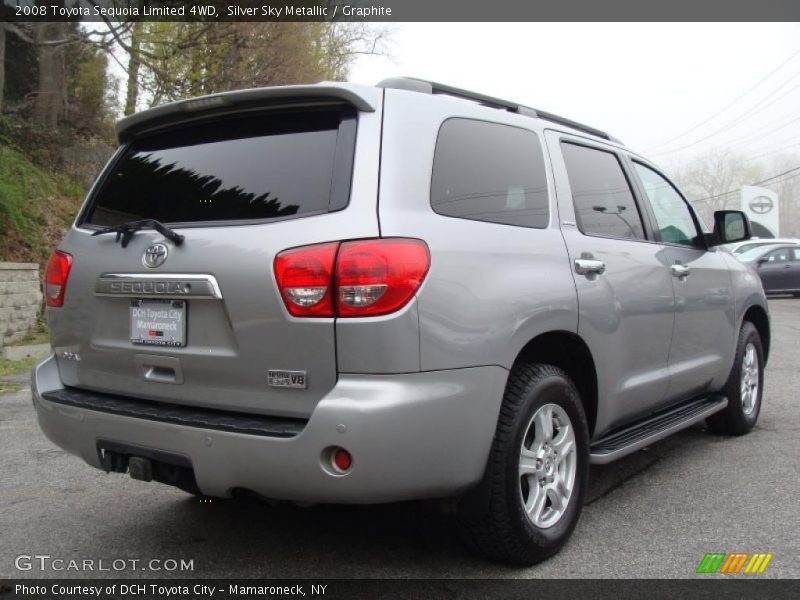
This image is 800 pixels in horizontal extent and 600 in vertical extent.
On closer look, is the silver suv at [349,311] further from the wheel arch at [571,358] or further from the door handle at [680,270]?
the door handle at [680,270]

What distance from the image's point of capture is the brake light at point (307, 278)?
2.58 m

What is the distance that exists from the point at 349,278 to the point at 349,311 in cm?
11

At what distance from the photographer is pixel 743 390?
17.2ft

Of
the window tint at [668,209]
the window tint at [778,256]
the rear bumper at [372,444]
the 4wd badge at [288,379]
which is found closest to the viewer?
the rear bumper at [372,444]

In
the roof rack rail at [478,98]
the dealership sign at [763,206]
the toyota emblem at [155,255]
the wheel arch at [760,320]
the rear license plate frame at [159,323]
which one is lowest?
the wheel arch at [760,320]

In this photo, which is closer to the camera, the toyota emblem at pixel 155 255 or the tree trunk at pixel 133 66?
the toyota emblem at pixel 155 255

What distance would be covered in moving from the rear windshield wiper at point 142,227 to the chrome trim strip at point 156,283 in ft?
0.45

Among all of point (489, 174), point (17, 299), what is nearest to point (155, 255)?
point (489, 174)

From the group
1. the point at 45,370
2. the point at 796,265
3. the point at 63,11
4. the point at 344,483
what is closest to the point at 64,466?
the point at 45,370

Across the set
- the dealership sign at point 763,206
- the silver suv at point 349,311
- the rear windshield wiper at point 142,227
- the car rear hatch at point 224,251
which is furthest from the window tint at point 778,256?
the dealership sign at point 763,206

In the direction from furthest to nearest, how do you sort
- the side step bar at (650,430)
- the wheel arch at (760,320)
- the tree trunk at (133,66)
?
the tree trunk at (133,66)
the wheel arch at (760,320)
the side step bar at (650,430)

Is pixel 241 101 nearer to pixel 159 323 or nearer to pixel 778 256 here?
pixel 159 323

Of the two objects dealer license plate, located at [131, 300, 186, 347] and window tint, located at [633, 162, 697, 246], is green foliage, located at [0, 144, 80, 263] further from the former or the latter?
window tint, located at [633, 162, 697, 246]

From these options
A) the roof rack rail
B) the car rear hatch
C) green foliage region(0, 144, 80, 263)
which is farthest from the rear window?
green foliage region(0, 144, 80, 263)
